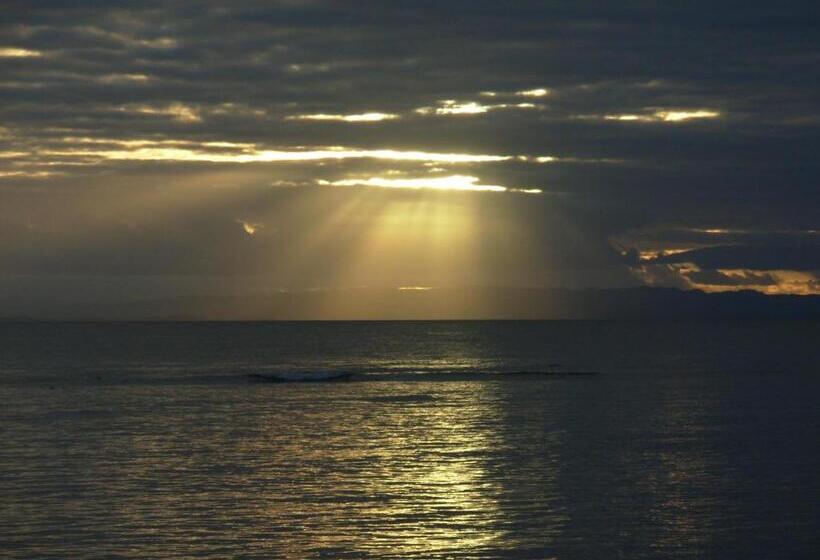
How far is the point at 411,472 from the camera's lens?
160ft

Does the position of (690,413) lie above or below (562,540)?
below

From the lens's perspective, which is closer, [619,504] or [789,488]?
[619,504]

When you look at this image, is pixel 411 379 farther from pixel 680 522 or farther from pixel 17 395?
pixel 680 522

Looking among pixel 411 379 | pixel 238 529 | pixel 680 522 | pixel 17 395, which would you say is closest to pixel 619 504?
pixel 680 522

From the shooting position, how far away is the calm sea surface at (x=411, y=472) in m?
35.9

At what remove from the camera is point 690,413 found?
77250 millimetres

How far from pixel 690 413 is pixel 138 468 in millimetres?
40197

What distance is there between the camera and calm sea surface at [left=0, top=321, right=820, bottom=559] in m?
35.9

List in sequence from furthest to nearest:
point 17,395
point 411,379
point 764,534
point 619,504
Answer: point 411,379
point 17,395
point 619,504
point 764,534

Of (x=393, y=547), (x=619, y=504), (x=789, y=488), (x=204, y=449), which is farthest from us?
(x=204, y=449)

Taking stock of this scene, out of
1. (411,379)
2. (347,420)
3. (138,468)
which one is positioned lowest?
(411,379)

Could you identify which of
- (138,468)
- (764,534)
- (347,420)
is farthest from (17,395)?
(764,534)

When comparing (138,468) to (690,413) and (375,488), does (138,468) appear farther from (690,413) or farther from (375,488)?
(690,413)

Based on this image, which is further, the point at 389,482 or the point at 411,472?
the point at 411,472
